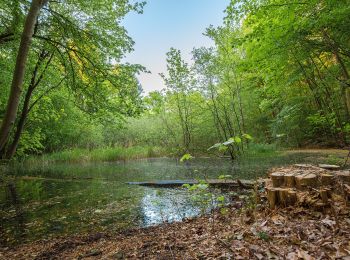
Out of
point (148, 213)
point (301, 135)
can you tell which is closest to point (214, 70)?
point (301, 135)

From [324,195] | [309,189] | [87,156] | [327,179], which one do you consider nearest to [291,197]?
[309,189]

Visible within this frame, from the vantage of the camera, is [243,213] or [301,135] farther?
[301,135]

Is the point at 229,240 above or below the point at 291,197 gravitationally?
below

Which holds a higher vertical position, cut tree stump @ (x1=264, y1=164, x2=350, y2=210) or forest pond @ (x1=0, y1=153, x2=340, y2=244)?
cut tree stump @ (x1=264, y1=164, x2=350, y2=210)

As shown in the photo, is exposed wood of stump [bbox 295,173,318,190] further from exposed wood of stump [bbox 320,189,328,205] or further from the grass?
the grass

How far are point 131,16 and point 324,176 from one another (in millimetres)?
6929

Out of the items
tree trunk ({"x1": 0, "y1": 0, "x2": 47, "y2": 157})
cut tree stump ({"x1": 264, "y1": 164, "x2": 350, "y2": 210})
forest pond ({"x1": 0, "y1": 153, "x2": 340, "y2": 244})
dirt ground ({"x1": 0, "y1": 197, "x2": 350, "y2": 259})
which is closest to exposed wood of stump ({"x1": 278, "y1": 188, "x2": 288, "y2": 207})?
cut tree stump ({"x1": 264, "y1": 164, "x2": 350, "y2": 210})

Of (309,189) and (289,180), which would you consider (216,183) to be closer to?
(289,180)

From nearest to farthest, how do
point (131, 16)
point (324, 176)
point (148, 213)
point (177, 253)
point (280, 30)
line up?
point (177, 253) < point (324, 176) < point (148, 213) < point (280, 30) < point (131, 16)

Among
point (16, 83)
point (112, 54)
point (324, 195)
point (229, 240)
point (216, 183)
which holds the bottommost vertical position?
point (229, 240)

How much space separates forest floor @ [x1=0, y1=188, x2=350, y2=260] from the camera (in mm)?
2264

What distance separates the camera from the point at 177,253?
2.59 m

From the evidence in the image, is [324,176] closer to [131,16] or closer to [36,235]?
[36,235]

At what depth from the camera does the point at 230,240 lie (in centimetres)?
266
